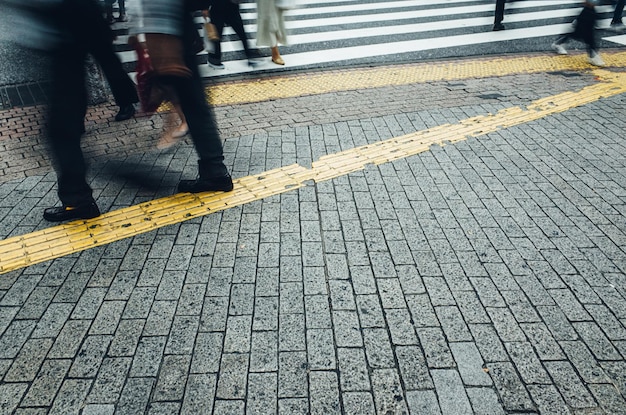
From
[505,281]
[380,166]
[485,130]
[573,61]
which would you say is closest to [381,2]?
A: [573,61]

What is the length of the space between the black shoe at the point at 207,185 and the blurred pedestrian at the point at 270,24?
4.05m

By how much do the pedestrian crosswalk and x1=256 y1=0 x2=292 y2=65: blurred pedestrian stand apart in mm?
418

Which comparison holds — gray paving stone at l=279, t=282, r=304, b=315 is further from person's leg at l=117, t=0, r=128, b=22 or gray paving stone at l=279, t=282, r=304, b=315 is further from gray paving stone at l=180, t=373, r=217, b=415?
person's leg at l=117, t=0, r=128, b=22

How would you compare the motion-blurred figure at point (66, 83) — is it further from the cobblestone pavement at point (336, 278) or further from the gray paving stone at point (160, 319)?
the gray paving stone at point (160, 319)

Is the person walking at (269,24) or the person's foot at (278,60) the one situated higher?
the person walking at (269,24)

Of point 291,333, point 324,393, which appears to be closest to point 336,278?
point 291,333

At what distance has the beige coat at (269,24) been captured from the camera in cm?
720

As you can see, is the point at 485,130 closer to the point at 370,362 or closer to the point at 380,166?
the point at 380,166

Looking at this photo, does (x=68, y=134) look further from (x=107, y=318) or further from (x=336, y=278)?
(x=336, y=278)

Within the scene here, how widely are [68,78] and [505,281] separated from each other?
3370 mm

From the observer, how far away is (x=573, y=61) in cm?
759

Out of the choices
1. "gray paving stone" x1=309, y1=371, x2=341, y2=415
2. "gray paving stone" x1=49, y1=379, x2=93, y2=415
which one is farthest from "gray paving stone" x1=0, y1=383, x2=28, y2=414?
"gray paving stone" x1=309, y1=371, x2=341, y2=415

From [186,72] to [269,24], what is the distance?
4.11 m

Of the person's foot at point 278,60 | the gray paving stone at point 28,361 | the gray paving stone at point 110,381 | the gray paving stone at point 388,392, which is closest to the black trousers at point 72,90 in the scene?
the gray paving stone at point 28,361
